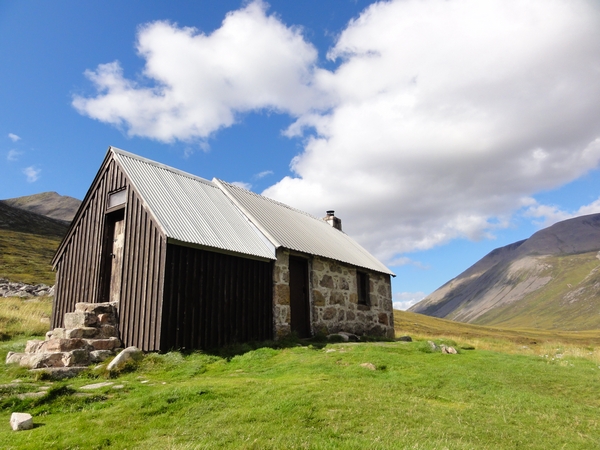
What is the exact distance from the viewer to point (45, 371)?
8.88 m

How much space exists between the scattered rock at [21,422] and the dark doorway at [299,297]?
10443 millimetres

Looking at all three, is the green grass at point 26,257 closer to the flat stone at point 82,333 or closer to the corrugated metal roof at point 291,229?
the corrugated metal roof at point 291,229

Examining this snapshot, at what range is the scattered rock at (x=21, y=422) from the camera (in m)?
5.60

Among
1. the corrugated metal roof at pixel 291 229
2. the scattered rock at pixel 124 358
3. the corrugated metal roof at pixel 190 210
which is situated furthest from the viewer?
the corrugated metal roof at pixel 291 229

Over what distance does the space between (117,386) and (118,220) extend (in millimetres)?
7719

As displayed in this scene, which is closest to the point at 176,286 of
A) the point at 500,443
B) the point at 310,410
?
the point at 310,410

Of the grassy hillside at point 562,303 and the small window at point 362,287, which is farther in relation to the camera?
the grassy hillside at point 562,303

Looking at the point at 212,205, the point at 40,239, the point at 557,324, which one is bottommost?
the point at 557,324

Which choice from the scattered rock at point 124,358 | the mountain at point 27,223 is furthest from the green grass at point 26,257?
the scattered rock at point 124,358

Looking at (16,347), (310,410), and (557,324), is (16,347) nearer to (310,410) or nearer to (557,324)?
(310,410)

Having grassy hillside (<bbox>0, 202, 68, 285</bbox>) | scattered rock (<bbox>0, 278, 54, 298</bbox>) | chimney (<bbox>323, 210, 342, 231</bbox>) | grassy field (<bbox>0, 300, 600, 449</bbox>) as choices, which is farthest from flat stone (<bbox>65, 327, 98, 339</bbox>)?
grassy hillside (<bbox>0, 202, 68, 285</bbox>)

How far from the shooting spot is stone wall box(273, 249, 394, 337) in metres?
15.0

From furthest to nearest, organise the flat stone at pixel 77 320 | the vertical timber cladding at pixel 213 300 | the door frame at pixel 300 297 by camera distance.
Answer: the door frame at pixel 300 297 → the vertical timber cladding at pixel 213 300 → the flat stone at pixel 77 320

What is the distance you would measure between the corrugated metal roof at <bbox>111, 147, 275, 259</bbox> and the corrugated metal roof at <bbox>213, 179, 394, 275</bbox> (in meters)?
0.60
